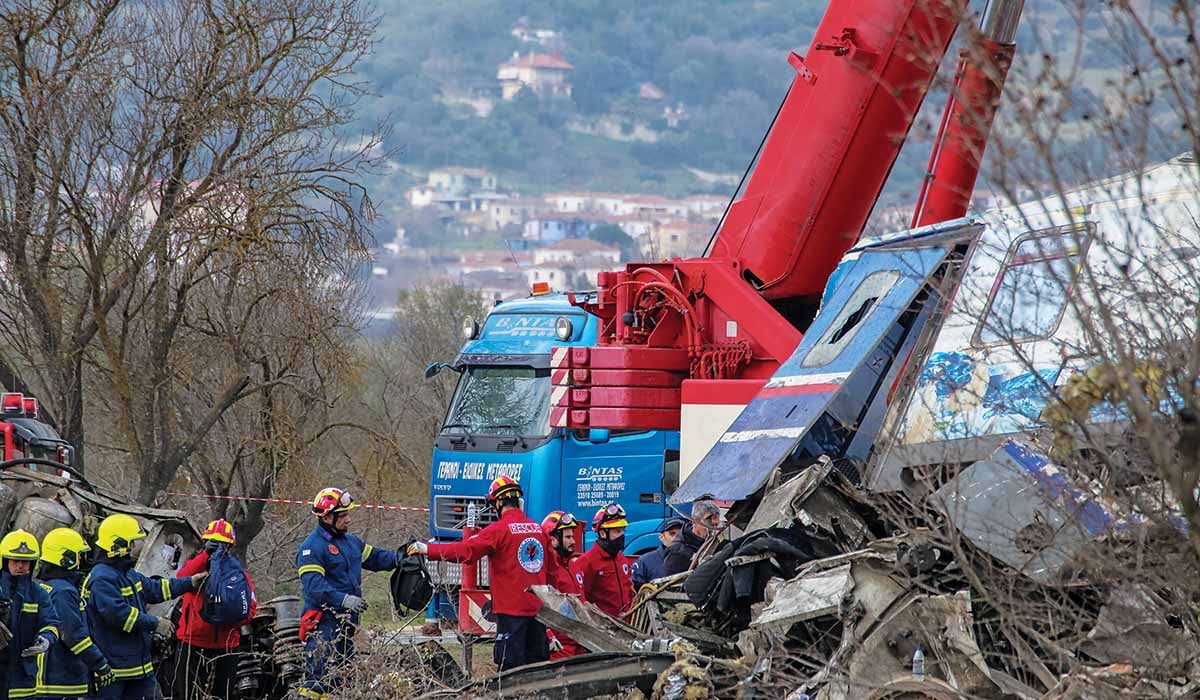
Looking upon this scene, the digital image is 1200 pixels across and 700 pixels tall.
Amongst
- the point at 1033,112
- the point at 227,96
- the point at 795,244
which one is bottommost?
the point at 1033,112

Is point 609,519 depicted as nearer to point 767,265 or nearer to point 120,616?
point 767,265

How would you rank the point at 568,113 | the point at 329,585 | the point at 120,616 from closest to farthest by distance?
the point at 120,616, the point at 329,585, the point at 568,113

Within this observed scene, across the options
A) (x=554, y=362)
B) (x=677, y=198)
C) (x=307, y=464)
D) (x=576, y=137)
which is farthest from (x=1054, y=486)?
(x=576, y=137)

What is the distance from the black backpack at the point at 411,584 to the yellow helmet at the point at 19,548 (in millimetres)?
2589

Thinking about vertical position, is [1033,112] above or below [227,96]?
below

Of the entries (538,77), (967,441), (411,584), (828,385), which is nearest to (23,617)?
(411,584)

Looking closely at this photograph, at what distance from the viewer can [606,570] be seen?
1154cm

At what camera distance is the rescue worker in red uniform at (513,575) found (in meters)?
10.6

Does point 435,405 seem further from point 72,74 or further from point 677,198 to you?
point 677,198

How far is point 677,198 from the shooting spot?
137250 millimetres

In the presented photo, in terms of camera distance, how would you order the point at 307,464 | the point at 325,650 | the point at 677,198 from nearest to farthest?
1. the point at 325,650
2. the point at 307,464
3. the point at 677,198

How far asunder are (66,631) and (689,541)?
4.22 metres

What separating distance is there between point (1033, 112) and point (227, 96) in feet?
44.0

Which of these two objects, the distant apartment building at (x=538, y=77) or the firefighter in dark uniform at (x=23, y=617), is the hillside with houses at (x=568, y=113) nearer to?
the distant apartment building at (x=538, y=77)
